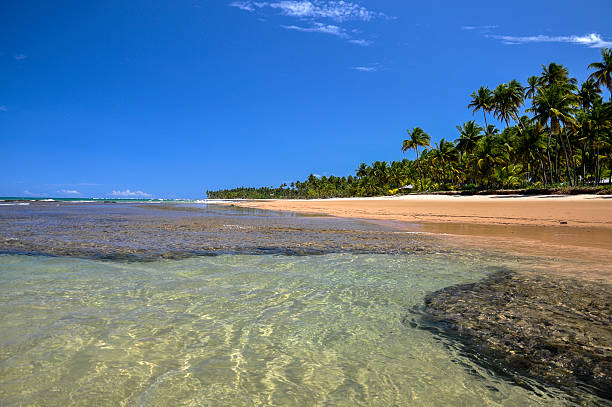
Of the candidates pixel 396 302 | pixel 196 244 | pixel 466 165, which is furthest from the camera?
pixel 466 165

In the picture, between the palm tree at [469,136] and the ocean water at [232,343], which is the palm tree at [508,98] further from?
the ocean water at [232,343]

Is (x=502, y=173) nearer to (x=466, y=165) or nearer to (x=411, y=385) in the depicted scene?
(x=466, y=165)

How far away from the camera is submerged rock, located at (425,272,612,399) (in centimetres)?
234

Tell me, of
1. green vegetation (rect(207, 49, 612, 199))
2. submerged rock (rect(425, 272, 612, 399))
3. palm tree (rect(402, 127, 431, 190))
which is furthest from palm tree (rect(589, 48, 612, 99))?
submerged rock (rect(425, 272, 612, 399))

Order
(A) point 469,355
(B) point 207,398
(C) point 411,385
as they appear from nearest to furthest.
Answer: (B) point 207,398
(C) point 411,385
(A) point 469,355

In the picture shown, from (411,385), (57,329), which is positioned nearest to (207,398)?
(411,385)

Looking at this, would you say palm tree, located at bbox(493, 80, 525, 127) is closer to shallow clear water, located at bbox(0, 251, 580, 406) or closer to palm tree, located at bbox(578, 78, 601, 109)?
palm tree, located at bbox(578, 78, 601, 109)

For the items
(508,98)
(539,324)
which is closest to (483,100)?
(508,98)

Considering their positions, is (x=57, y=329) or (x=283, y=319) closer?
(x=57, y=329)

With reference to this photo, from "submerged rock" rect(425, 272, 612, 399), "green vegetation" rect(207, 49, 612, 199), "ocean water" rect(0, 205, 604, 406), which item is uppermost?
"green vegetation" rect(207, 49, 612, 199)

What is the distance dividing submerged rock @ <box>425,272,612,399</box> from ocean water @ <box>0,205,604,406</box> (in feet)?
0.76

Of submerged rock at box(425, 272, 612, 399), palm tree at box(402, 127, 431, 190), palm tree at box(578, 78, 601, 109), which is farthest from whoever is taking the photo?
palm tree at box(402, 127, 431, 190)

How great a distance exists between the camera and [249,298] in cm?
392

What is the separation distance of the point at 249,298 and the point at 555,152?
2504 inches
